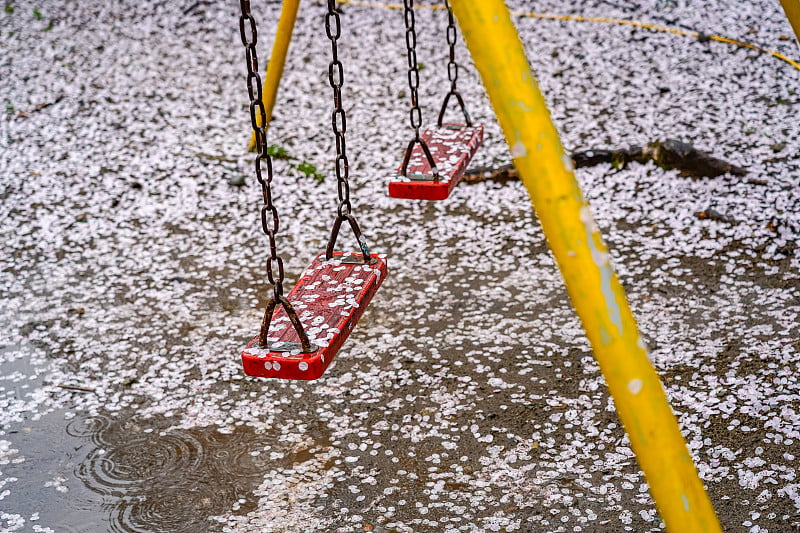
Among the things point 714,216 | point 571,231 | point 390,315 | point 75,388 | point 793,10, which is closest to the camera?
point 571,231

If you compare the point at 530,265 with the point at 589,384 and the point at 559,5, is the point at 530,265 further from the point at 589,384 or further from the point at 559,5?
the point at 559,5

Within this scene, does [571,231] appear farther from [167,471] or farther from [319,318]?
[167,471]

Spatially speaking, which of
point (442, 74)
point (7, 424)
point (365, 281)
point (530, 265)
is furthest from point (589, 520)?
point (442, 74)

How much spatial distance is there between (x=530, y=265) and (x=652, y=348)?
1.06 m

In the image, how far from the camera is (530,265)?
5.09m

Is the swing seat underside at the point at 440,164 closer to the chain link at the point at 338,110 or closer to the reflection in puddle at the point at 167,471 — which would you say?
the chain link at the point at 338,110

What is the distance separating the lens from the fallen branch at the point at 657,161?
18.8 feet

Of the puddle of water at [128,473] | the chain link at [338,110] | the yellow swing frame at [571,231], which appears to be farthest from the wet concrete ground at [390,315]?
the yellow swing frame at [571,231]

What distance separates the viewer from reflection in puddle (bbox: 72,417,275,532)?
3430 millimetres

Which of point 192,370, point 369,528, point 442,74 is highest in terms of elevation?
point 442,74

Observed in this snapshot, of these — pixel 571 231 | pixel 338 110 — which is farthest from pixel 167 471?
pixel 571 231

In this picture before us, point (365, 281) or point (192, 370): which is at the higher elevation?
point (365, 281)

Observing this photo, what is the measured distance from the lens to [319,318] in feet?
9.57

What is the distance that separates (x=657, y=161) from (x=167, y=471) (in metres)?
3.98
